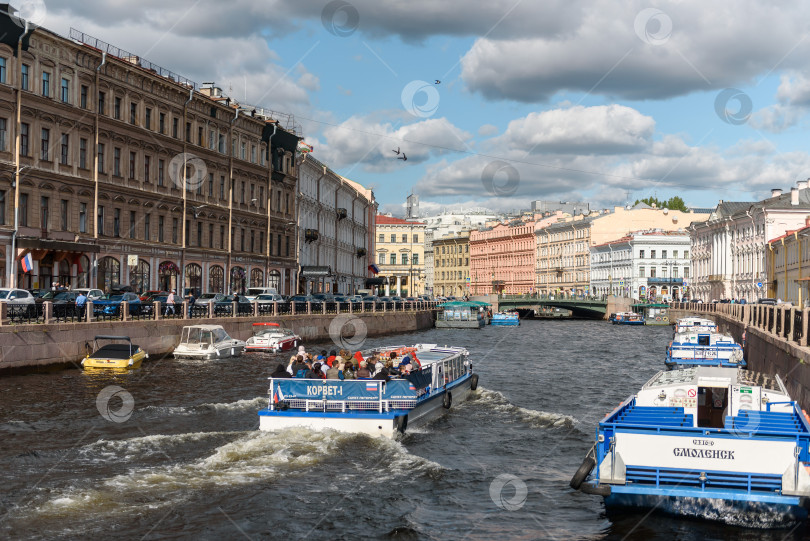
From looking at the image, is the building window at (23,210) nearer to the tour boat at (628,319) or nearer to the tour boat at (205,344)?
the tour boat at (205,344)

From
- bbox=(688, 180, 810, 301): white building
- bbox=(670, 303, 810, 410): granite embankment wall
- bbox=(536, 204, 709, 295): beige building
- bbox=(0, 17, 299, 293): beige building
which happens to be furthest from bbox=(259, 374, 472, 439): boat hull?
bbox=(536, 204, 709, 295): beige building

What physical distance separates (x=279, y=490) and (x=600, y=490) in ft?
16.7

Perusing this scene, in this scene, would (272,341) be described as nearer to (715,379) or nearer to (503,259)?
(715,379)

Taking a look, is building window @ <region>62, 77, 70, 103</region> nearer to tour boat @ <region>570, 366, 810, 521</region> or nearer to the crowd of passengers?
the crowd of passengers

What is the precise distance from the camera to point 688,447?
13.0m

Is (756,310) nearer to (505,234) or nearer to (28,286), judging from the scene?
(28,286)

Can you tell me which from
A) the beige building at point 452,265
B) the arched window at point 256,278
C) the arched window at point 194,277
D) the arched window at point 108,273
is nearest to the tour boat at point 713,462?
the arched window at point 108,273

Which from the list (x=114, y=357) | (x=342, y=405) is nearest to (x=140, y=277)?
(x=114, y=357)

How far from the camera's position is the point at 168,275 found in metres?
53.9

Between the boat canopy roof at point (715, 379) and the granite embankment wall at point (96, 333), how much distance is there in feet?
67.3

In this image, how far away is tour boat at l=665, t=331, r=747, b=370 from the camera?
1467 inches

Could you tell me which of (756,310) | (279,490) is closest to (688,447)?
(279,490)

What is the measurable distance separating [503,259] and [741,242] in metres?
69.4

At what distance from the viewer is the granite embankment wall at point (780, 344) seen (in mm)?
19859
